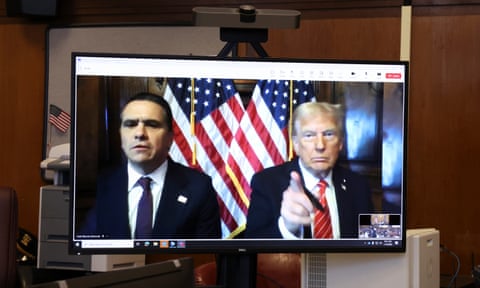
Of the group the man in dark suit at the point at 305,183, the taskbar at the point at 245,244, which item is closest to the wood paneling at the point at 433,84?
the taskbar at the point at 245,244

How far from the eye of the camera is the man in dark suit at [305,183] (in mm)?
2162

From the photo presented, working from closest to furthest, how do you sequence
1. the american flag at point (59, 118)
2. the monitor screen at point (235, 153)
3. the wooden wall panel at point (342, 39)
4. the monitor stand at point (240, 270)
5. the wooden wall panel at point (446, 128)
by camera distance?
1. the monitor screen at point (235, 153)
2. the monitor stand at point (240, 270)
3. the wooden wall panel at point (446, 128)
4. the wooden wall panel at point (342, 39)
5. the american flag at point (59, 118)

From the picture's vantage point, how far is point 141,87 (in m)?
2.11

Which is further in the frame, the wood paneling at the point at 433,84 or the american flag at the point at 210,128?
the wood paneling at the point at 433,84

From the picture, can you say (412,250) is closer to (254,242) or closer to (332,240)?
(332,240)

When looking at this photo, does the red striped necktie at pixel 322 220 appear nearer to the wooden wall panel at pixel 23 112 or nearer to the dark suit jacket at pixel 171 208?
the dark suit jacket at pixel 171 208

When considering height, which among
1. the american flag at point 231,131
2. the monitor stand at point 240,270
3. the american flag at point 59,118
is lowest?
the monitor stand at point 240,270

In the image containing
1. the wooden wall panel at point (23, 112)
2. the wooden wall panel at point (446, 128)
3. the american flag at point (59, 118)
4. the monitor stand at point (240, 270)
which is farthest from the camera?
the wooden wall panel at point (23, 112)

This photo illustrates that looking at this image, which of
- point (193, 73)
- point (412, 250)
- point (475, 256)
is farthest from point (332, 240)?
point (475, 256)

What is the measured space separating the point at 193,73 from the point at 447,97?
2.68 m

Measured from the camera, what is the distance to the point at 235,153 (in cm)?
216

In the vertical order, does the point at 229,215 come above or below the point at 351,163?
below

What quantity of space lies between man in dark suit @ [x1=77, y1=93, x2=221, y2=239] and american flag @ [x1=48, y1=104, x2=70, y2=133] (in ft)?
10.3

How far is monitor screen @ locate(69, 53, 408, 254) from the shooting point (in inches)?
82.8
